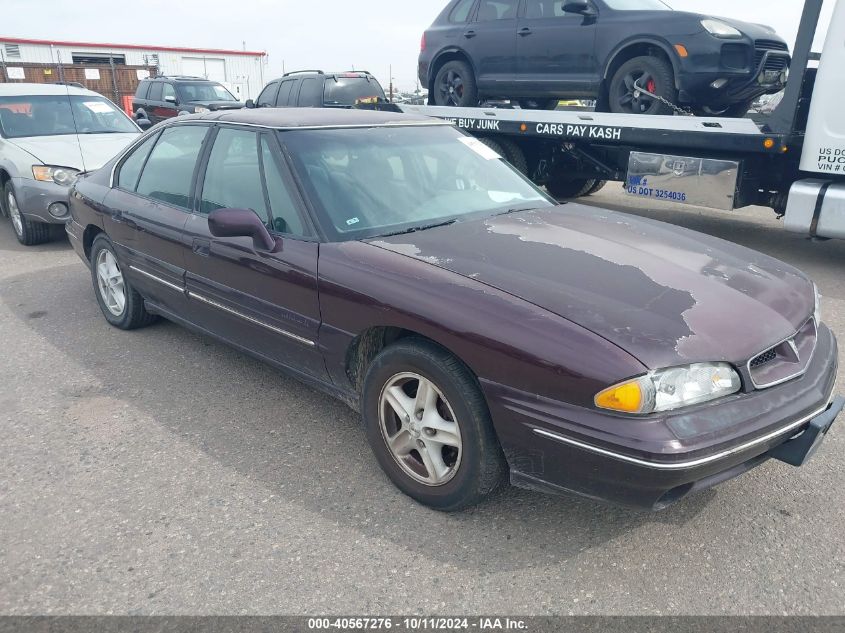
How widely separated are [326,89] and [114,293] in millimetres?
8900

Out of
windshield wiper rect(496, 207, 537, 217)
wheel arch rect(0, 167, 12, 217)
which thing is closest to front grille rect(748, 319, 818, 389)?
windshield wiper rect(496, 207, 537, 217)

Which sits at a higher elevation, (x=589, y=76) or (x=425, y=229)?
(x=589, y=76)

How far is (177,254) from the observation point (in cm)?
388

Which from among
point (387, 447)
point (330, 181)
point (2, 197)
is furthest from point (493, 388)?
point (2, 197)

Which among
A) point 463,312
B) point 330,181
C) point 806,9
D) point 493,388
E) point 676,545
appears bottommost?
point 676,545

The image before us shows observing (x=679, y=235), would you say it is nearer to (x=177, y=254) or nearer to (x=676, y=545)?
(x=676, y=545)

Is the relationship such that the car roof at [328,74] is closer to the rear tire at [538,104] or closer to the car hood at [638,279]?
the rear tire at [538,104]

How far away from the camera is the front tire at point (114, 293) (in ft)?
15.4

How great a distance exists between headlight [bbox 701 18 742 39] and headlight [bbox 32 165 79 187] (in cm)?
658

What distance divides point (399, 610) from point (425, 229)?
1676 millimetres

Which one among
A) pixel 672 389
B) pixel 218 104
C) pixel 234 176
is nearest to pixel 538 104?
pixel 234 176

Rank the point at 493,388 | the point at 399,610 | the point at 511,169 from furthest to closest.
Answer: the point at 511,169 → the point at 493,388 → the point at 399,610

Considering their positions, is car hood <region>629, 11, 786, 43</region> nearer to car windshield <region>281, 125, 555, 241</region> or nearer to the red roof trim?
car windshield <region>281, 125, 555, 241</region>

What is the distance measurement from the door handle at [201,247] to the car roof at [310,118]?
26.6 inches
